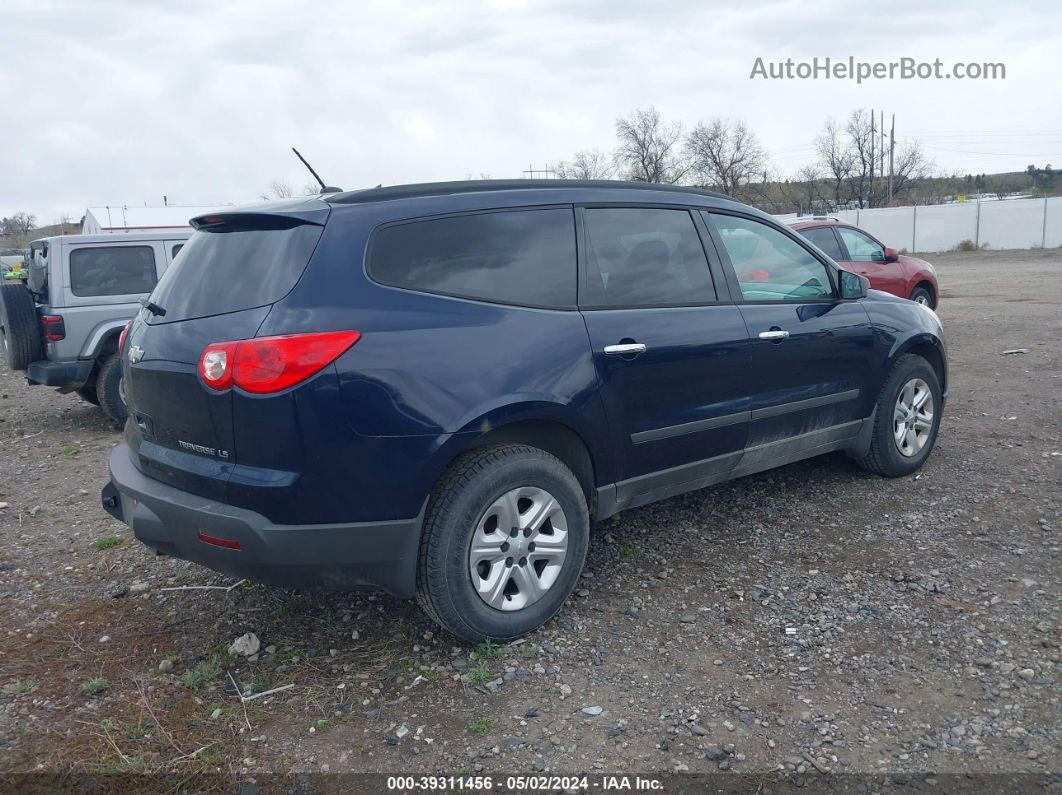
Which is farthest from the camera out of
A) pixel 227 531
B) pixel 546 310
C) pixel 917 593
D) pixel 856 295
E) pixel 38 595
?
pixel 856 295

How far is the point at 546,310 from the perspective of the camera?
367 centimetres

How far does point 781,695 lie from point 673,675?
403 mm

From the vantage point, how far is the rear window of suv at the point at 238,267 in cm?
324

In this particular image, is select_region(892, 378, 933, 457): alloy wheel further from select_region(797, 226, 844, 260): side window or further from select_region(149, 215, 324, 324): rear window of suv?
select_region(797, 226, 844, 260): side window

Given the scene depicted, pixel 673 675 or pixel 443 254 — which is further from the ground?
pixel 443 254

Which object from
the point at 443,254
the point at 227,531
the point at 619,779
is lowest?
the point at 619,779

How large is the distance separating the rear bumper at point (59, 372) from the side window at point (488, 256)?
19.8 feet

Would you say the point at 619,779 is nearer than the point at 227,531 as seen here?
Yes

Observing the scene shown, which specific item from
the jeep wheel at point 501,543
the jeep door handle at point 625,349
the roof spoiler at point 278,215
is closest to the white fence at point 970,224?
the jeep door handle at point 625,349

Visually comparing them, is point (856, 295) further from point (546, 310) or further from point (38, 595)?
point (38, 595)

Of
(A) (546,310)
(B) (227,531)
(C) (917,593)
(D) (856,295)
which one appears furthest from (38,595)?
(D) (856,295)

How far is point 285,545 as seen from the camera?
3.12m

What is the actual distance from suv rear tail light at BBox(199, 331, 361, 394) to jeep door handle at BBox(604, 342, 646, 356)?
1169 mm

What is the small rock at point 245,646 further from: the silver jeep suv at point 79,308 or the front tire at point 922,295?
the front tire at point 922,295
